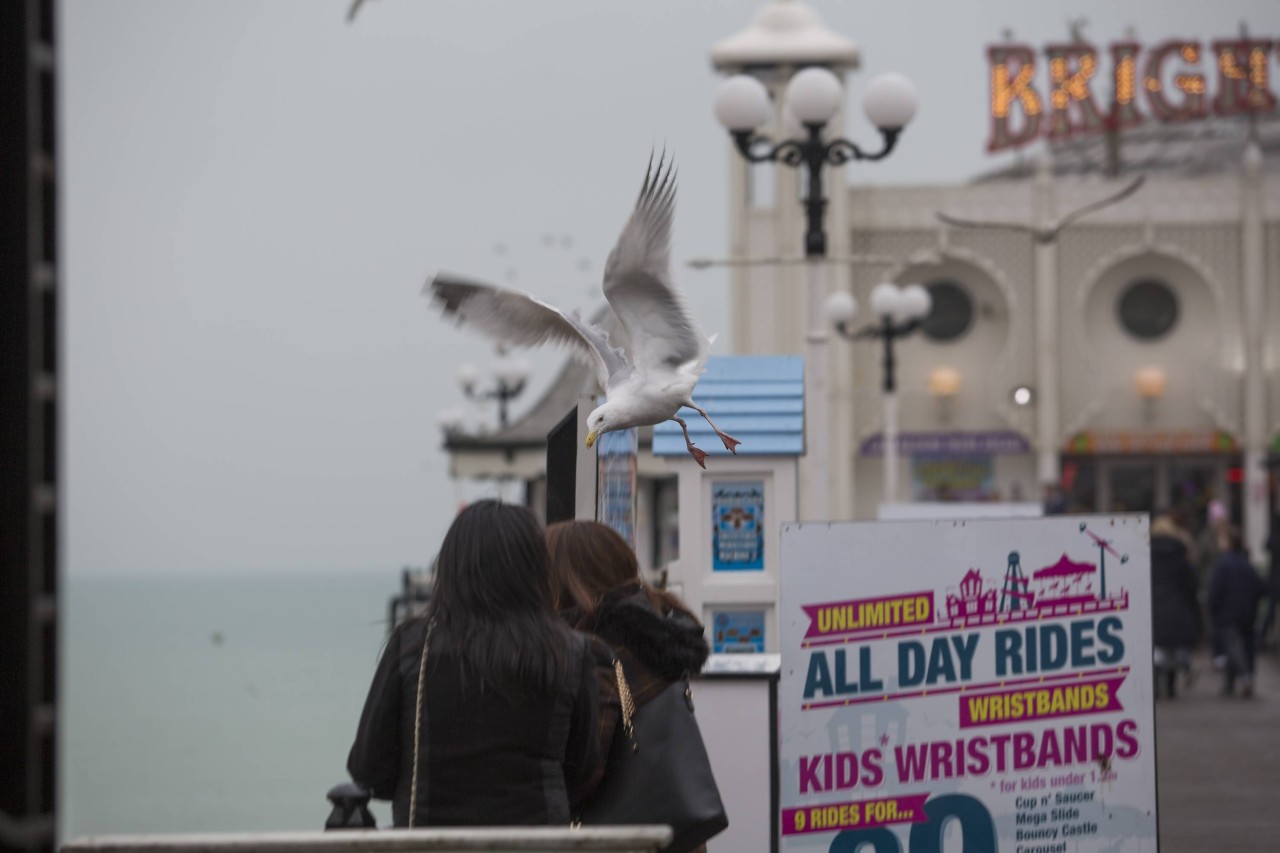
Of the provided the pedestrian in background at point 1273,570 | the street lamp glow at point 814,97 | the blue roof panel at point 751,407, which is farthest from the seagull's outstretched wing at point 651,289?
the pedestrian in background at point 1273,570

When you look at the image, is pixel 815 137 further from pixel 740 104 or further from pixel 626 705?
pixel 626 705

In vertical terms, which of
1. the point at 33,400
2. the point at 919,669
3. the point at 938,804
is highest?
the point at 33,400

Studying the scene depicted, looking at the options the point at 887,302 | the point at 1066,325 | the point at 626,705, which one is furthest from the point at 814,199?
the point at 1066,325

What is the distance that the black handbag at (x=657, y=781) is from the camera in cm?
444

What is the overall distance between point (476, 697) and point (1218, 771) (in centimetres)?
884

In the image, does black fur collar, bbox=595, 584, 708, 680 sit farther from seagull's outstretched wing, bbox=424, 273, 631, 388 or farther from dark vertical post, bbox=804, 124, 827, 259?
dark vertical post, bbox=804, 124, 827, 259

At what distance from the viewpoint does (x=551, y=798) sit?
4047 mm

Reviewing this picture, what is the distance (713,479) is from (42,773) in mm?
8388

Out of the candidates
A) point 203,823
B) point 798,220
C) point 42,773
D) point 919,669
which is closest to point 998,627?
point 919,669

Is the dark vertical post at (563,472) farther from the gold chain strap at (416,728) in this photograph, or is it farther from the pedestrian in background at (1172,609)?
the pedestrian in background at (1172,609)

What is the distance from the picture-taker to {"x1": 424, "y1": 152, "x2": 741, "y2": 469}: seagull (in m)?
5.48

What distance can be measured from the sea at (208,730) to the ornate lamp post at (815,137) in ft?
15.4

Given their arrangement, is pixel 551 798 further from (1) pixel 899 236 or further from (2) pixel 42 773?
(1) pixel 899 236

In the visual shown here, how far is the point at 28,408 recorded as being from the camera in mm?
2084
